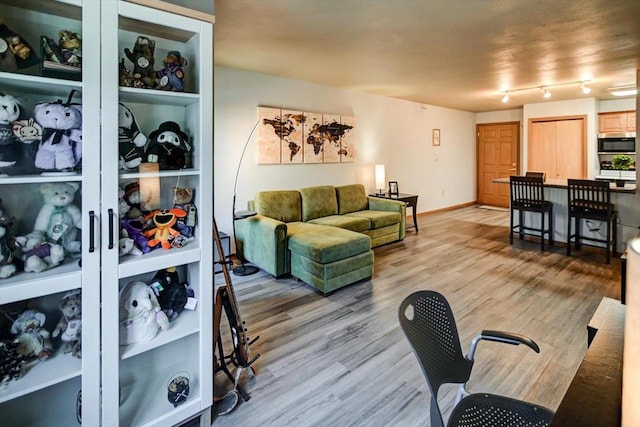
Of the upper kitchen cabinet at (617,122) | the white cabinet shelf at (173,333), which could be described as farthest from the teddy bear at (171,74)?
the upper kitchen cabinet at (617,122)

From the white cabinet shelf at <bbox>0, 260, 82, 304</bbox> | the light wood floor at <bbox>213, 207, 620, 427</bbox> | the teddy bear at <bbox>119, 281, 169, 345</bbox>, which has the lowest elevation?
the light wood floor at <bbox>213, 207, 620, 427</bbox>

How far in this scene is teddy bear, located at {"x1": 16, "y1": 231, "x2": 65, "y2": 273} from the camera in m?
1.41

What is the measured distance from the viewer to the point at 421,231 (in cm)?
620

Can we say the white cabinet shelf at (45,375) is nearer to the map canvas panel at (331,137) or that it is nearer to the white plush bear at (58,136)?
the white plush bear at (58,136)

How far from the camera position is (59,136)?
1439 millimetres

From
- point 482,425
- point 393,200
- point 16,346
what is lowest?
point 482,425

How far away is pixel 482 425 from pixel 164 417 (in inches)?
55.2

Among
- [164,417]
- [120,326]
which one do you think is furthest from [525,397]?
[120,326]

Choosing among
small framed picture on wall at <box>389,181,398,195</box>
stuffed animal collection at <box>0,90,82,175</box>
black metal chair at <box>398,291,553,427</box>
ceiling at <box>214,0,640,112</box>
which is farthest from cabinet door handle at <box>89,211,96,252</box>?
small framed picture on wall at <box>389,181,398,195</box>

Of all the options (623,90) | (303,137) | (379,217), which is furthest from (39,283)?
(623,90)

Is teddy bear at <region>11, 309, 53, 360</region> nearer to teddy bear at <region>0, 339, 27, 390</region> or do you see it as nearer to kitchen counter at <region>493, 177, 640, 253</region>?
teddy bear at <region>0, 339, 27, 390</region>

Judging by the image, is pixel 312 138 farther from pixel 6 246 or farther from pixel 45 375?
pixel 45 375

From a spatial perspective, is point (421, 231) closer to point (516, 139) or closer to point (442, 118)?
point (442, 118)

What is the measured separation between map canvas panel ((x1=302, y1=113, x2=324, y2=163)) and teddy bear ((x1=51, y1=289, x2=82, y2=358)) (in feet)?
12.9
